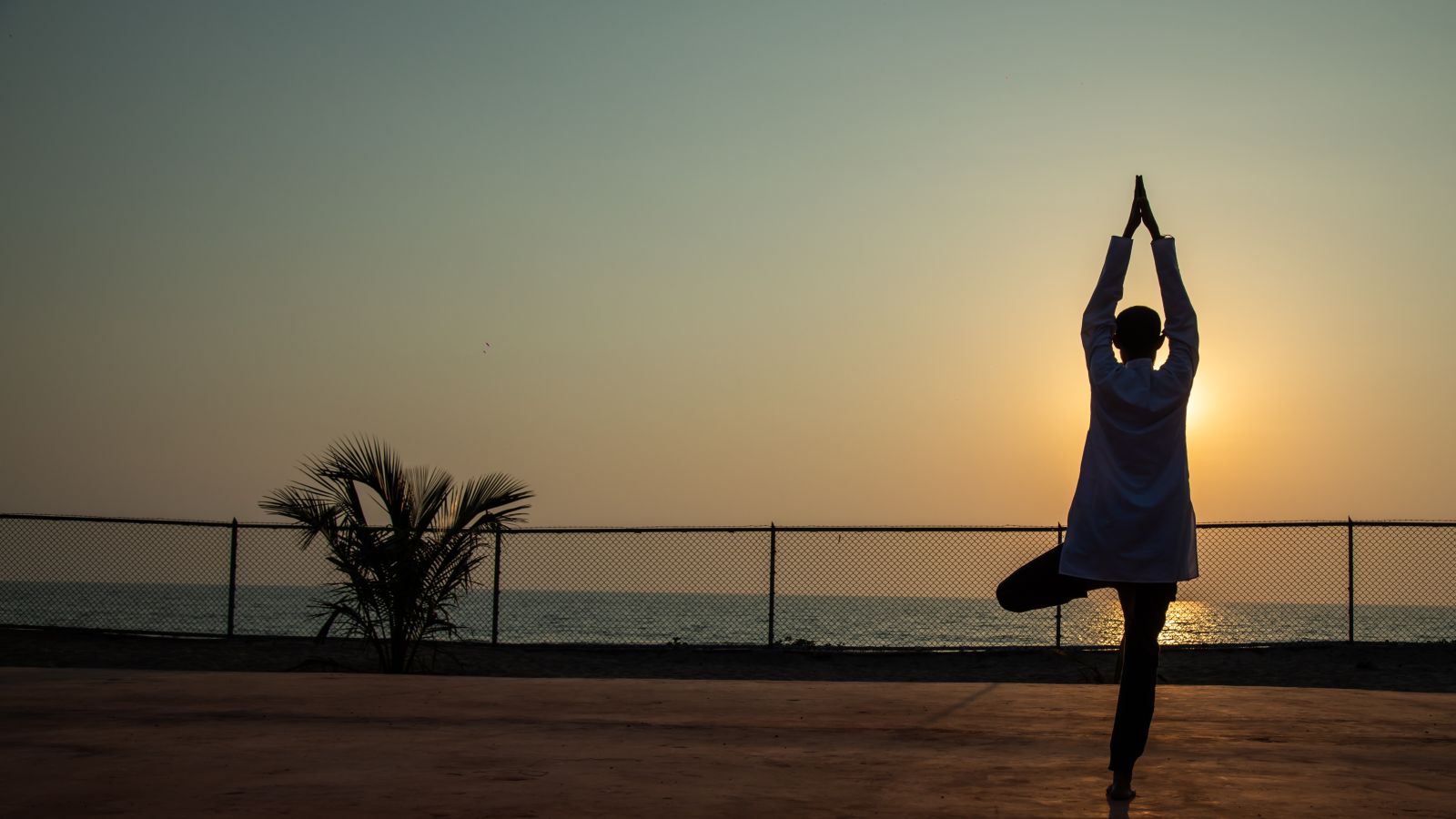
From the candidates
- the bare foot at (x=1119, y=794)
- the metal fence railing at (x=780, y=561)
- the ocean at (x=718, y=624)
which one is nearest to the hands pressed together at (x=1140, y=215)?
the bare foot at (x=1119, y=794)

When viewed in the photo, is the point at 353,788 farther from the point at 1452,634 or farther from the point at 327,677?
the point at 1452,634

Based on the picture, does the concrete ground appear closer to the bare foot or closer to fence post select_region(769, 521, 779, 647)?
the bare foot

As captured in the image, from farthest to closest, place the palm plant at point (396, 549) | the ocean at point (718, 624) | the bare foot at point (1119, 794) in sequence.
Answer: the ocean at point (718, 624) → the palm plant at point (396, 549) → the bare foot at point (1119, 794)

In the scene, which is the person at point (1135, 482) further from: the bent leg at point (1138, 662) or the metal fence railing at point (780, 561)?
the metal fence railing at point (780, 561)

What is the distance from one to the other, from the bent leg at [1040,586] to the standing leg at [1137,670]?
0.57ft

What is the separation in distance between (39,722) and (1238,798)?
4008mm

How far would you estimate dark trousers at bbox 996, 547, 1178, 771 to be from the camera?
10.3 ft

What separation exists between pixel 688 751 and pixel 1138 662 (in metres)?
1.41

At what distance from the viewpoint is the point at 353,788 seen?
3080 mm

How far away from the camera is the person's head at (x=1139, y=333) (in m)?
3.45

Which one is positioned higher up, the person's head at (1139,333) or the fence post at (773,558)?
the person's head at (1139,333)

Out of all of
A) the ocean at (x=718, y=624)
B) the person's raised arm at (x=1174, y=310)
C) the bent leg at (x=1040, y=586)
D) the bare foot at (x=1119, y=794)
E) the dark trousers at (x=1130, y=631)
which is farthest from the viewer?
the ocean at (x=718, y=624)

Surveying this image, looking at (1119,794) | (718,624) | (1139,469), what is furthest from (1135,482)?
(718,624)

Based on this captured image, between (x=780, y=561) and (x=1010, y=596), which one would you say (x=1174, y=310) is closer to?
(x=1010, y=596)
